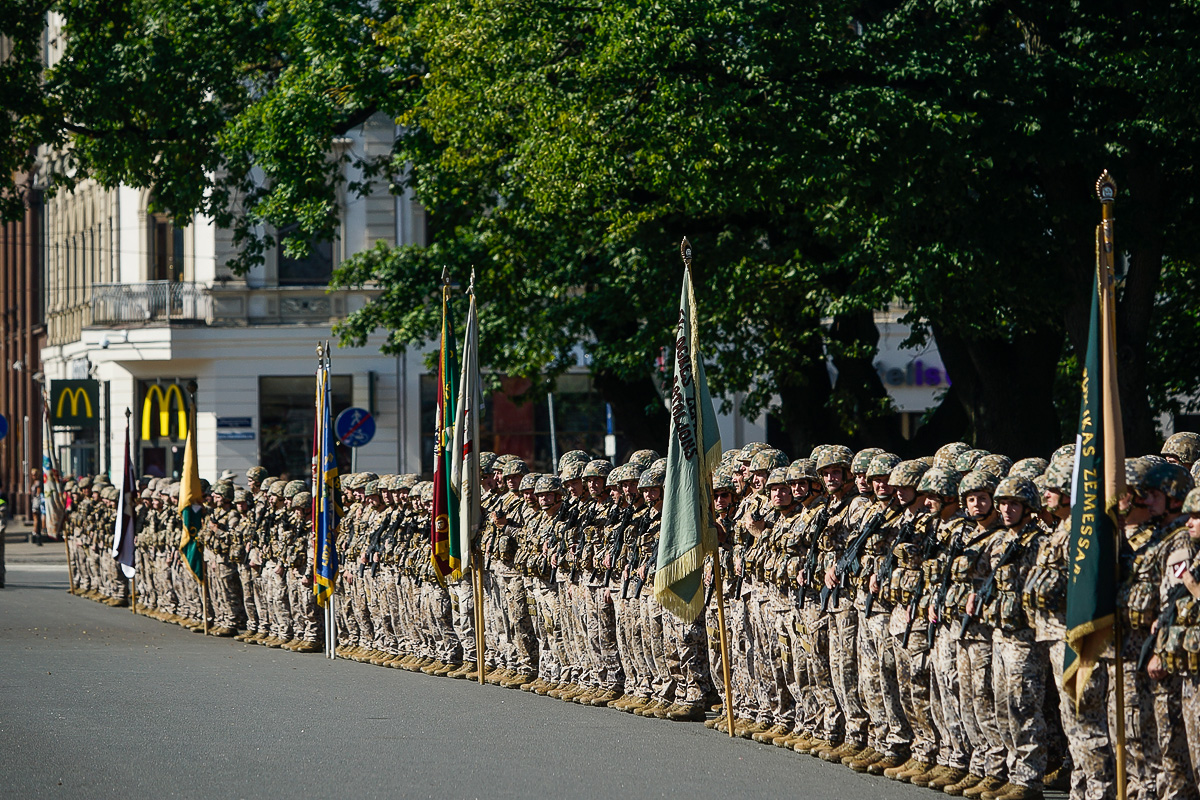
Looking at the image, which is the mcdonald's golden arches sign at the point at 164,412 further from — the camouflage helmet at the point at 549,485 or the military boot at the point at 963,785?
the military boot at the point at 963,785

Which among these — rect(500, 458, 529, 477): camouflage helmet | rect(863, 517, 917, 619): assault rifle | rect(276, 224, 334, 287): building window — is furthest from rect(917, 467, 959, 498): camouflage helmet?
rect(276, 224, 334, 287): building window

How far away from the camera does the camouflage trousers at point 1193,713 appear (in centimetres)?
769

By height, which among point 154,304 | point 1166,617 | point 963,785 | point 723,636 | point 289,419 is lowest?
point 963,785

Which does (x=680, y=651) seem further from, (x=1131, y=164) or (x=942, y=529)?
(x=1131, y=164)

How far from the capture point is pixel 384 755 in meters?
10.5

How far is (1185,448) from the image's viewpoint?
34.1 ft

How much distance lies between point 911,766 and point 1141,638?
207cm

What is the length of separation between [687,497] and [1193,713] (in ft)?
14.8

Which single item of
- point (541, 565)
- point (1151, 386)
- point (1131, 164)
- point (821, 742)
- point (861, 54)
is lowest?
point (821, 742)

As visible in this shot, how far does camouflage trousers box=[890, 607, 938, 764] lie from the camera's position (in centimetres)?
970

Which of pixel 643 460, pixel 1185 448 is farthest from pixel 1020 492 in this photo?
pixel 643 460

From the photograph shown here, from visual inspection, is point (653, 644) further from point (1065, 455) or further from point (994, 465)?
point (1065, 455)

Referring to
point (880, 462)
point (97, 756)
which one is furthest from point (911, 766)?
point (97, 756)

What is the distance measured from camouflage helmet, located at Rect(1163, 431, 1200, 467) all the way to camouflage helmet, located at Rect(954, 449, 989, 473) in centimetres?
121
